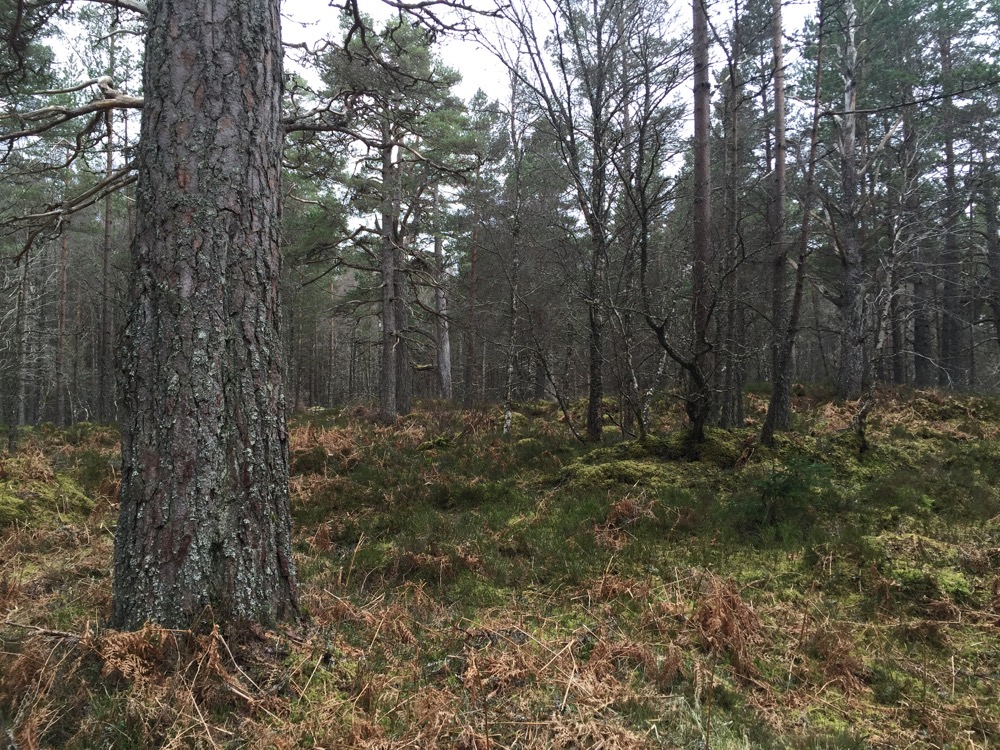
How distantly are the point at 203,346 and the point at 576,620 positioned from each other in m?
2.73

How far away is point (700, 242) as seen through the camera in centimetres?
735

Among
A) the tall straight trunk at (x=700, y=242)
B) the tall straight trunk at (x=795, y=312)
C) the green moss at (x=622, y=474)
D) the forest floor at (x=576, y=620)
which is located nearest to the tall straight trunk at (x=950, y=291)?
the tall straight trunk at (x=795, y=312)

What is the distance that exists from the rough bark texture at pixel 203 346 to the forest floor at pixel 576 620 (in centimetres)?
30

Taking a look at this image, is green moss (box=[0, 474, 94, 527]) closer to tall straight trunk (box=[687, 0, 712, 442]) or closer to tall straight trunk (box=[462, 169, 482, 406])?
tall straight trunk (box=[687, 0, 712, 442])

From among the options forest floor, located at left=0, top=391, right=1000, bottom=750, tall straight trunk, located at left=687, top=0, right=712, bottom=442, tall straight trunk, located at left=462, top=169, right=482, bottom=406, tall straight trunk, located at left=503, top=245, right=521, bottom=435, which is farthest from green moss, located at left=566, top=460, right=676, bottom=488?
tall straight trunk, located at left=462, top=169, right=482, bottom=406

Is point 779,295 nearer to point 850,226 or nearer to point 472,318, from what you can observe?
point 850,226

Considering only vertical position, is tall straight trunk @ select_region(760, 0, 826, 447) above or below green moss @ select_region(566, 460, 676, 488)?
above

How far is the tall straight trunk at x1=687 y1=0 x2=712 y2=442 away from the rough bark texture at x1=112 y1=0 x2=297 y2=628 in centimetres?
496

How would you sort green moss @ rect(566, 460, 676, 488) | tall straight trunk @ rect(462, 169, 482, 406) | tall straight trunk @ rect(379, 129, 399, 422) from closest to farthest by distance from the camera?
green moss @ rect(566, 460, 676, 488), tall straight trunk @ rect(379, 129, 399, 422), tall straight trunk @ rect(462, 169, 482, 406)

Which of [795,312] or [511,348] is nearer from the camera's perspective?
[795,312]

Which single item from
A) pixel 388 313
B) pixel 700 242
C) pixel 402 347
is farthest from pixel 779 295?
pixel 402 347

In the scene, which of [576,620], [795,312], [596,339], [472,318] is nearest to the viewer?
[576,620]

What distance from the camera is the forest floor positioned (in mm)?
2169

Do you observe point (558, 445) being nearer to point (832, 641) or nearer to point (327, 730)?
point (832, 641)
